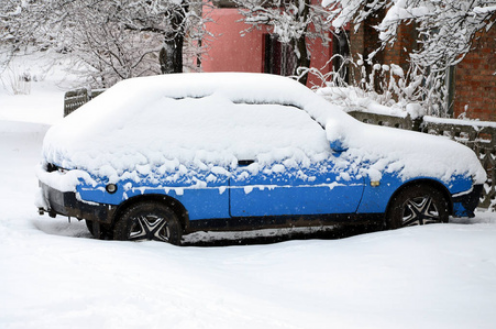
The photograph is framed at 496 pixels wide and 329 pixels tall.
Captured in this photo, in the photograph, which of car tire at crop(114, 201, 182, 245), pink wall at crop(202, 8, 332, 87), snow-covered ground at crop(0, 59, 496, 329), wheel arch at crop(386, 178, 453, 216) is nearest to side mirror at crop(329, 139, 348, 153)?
wheel arch at crop(386, 178, 453, 216)

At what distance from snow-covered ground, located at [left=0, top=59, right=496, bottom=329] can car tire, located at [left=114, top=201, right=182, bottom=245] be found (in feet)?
0.81

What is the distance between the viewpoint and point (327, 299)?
5.34 meters

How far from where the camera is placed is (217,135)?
7.04 metres

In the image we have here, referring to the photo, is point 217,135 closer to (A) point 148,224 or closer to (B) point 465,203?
(A) point 148,224

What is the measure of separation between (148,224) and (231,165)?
0.99 metres

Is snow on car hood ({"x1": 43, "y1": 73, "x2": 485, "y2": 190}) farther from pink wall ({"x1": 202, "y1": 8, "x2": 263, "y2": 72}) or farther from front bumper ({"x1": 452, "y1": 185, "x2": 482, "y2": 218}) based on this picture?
pink wall ({"x1": 202, "y1": 8, "x2": 263, "y2": 72})

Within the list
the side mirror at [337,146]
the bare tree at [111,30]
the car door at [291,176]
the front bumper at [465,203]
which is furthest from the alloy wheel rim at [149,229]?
the bare tree at [111,30]

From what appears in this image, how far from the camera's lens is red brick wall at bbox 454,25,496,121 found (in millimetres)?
11531

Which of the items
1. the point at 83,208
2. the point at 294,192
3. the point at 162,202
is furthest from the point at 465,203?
the point at 83,208

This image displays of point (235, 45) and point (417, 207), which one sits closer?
point (417, 207)

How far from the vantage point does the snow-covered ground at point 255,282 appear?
4.66m

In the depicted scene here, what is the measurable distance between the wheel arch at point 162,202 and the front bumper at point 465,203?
2962 mm

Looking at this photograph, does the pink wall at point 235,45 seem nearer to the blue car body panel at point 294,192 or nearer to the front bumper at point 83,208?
the blue car body panel at point 294,192

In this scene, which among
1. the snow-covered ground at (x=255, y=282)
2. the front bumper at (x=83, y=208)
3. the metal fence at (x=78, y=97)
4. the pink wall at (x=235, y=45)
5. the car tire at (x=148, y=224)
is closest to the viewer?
the snow-covered ground at (x=255, y=282)
